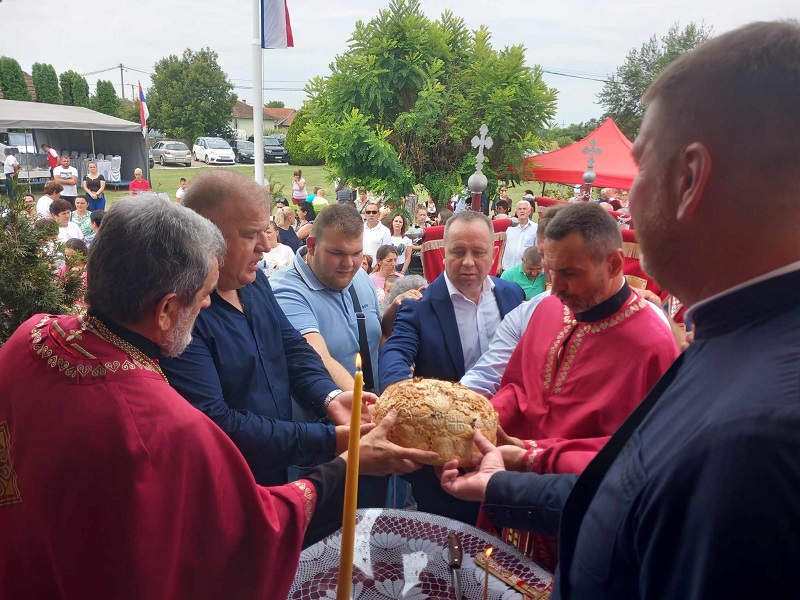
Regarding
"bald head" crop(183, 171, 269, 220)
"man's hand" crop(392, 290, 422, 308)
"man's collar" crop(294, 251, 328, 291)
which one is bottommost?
"man's hand" crop(392, 290, 422, 308)

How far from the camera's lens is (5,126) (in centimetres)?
2247

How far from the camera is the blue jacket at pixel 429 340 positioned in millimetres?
3600

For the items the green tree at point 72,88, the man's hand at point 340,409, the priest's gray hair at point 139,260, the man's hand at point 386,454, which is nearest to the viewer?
the priest's gray hair at point 139,260

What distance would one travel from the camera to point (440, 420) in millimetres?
2193

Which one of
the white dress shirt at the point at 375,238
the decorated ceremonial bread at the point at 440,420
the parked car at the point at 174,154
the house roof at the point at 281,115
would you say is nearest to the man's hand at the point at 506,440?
the decorated ceremonial bread at the point at 440,420

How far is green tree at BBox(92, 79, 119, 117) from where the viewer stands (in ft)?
169

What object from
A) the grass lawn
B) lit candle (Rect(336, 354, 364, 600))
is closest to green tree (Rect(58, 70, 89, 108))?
the grass lawn

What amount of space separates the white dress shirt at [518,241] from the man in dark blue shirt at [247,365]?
26.7ft

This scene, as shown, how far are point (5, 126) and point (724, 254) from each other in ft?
90.4

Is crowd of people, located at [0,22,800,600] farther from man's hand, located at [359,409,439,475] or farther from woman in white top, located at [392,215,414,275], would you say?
woman in white top, located at [392,215,414,275]

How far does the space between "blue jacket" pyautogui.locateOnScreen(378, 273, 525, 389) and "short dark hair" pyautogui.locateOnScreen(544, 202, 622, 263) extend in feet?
3.88

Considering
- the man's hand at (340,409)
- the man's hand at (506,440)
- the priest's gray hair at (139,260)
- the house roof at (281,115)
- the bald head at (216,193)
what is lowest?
the man's hand at (340,409)

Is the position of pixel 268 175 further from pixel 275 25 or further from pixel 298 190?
pixel 275 25

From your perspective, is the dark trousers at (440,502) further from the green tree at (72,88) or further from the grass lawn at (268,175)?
the green tree at (72,88)
